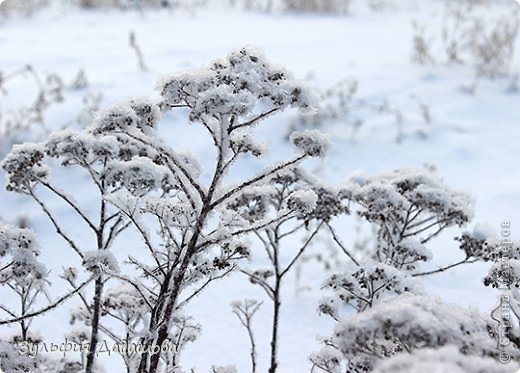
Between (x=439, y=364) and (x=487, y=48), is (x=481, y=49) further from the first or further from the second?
(x=439, y=364)

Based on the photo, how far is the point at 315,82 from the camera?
768 cm

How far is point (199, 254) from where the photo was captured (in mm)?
2479

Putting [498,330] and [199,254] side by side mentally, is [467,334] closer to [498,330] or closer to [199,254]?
[498,330]

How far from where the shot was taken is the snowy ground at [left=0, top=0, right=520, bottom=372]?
4496 mm

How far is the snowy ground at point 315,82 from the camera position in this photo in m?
4.50

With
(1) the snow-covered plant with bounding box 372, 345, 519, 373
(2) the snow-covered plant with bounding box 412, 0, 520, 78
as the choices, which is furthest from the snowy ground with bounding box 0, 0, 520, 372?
(1) the snow-covered plant with bounding box 372, 345, 519, 373

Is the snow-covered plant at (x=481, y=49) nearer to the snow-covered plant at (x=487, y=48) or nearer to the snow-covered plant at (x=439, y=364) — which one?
the snow-covered plant at (x=487, y=48)

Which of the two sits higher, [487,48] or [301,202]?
[487,48]

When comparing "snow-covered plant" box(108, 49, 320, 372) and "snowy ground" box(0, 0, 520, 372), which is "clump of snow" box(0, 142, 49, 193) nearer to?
"snow-covered plant" box(108, 49, 320, 372)

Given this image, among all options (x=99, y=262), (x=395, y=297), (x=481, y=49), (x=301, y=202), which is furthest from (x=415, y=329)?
(x=481, y=49)

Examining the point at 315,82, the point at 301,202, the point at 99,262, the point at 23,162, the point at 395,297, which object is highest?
the point at 315,82

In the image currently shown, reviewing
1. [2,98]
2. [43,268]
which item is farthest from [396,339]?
[2,98]

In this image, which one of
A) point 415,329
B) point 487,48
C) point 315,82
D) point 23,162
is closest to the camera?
point 415,329

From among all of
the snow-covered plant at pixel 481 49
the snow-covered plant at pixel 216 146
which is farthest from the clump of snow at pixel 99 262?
the snow-covered plant at pixel 481 49
